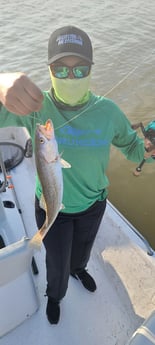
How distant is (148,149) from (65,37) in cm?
89

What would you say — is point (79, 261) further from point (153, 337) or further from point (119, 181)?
point (119, 181)

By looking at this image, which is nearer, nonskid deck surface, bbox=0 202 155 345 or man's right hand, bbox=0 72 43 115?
man's right hand, bbox=0 72 43 115

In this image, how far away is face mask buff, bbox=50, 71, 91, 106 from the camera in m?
2.11

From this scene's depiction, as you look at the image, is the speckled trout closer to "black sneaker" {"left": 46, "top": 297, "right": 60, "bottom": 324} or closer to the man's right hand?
the man's right hand

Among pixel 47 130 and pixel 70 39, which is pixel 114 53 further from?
pixel 47 130

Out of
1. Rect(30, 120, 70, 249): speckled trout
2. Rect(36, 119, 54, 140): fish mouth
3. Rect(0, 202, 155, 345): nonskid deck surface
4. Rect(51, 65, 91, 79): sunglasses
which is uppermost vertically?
Rect(51, 65, 91, 79): sunglasses

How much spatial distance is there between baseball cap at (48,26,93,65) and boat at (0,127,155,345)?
1078 mm

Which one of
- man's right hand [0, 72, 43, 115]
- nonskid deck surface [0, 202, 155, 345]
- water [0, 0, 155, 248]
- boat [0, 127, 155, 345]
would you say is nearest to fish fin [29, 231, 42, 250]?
boat [0, 127, 155, 345]

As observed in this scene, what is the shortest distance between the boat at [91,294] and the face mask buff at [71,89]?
906 millimetres

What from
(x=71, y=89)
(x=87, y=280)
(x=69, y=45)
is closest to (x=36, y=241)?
(x=71, y=89)

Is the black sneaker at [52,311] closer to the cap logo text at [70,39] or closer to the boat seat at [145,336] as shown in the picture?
the boat seat at [145,336]

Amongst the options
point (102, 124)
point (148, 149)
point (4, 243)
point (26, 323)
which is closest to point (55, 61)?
point (102, 124)

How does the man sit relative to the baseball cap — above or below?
below

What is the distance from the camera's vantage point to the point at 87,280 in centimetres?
332
